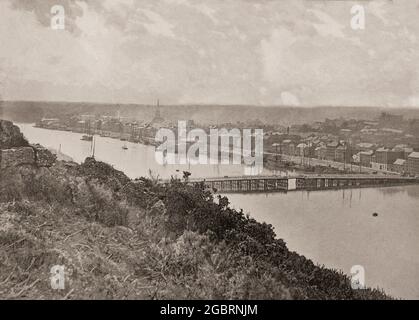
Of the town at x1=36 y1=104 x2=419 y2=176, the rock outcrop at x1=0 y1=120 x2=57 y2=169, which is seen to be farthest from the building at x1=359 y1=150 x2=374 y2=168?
the rock outcrop at x1=0 y1=120 x2=57 y2=169

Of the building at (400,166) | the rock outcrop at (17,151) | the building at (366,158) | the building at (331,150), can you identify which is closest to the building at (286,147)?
the building at (331,150)

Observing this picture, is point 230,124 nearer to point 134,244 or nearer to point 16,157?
point 134,244

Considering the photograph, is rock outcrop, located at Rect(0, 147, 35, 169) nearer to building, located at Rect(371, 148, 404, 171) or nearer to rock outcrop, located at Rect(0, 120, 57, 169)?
rock outcrop, located at Rect(0, 120, 57, 169)

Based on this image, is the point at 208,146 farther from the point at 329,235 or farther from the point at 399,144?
the point at 399,144

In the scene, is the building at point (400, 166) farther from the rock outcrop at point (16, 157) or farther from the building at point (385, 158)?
the rock outcrop at point (16, 157)

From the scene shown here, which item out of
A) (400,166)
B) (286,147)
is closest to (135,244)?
(286,147)

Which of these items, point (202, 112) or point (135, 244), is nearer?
point (135, 244)

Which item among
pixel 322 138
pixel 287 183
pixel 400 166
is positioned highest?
pixel 322 138
